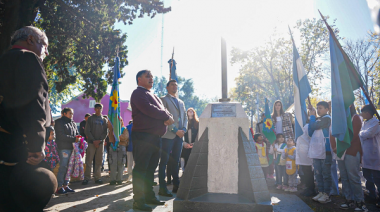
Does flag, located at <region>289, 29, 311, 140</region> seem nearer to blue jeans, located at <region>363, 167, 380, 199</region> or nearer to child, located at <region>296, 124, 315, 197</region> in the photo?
child, located at <region>296, 124, 315, 197</region>

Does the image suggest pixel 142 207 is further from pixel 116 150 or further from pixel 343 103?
pixel 343 103

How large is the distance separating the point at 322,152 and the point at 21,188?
5.38m

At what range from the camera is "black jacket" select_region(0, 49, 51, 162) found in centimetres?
190

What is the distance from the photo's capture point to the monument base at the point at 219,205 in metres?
3.52

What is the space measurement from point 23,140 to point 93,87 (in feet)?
34.7

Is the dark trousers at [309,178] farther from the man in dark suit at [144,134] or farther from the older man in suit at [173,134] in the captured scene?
the man in dark suit at [144,134]

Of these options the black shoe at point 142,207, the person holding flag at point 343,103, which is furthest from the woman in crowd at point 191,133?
the person holding flag at point 343,103

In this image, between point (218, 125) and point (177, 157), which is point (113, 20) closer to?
point (177, 157)

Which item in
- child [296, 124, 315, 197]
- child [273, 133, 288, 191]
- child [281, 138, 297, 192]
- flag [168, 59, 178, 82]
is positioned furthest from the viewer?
flag [168, 59, 178, 82]

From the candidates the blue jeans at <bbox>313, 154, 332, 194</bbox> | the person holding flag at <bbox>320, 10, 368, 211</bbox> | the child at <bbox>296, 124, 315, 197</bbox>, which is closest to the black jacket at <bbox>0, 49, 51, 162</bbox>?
the person holding flag at <bbox>320, 10, 368, 211</bbox>

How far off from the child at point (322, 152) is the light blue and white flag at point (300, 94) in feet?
1.56

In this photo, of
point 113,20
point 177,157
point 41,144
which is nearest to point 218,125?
point 177,157

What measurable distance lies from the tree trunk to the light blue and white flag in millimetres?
9219

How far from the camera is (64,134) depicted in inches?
243
